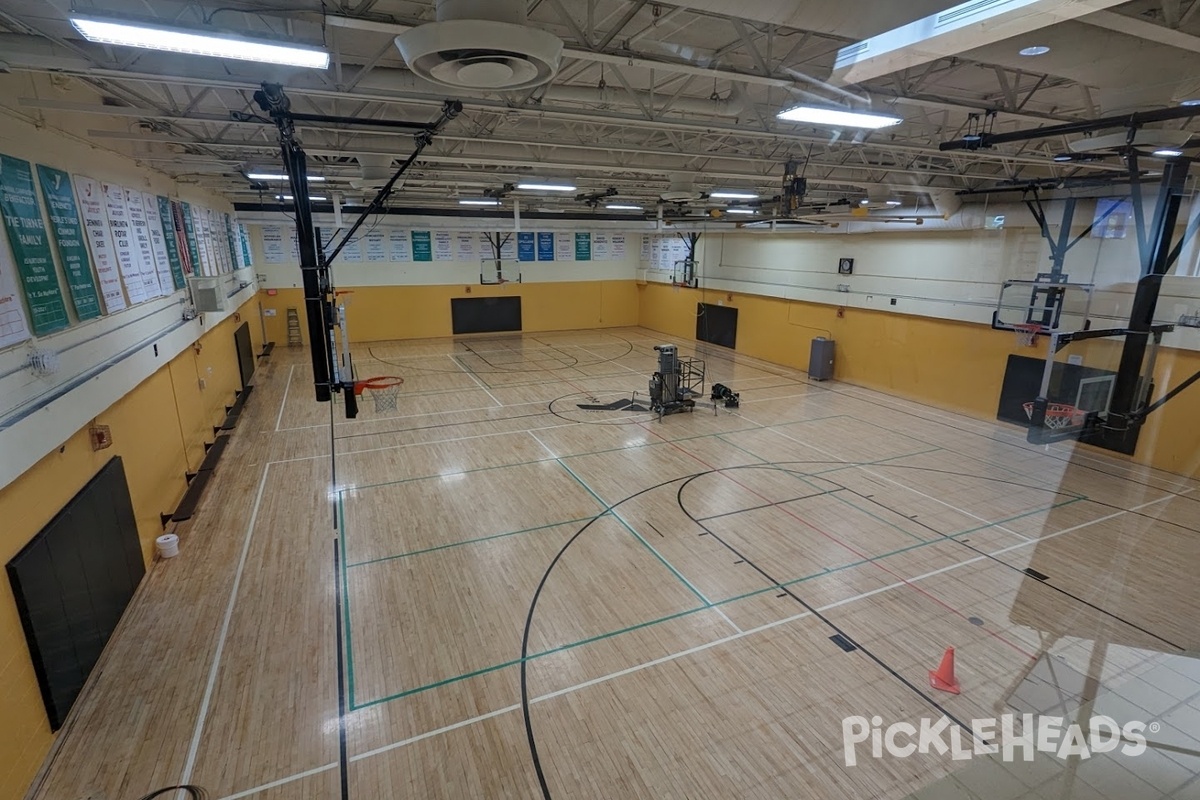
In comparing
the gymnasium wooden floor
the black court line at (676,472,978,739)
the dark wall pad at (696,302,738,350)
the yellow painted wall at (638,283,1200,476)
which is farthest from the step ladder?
the black court line at (676,472,978,739)

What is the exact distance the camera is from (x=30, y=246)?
457 centimetres

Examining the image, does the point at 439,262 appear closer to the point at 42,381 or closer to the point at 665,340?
the point at 665,340

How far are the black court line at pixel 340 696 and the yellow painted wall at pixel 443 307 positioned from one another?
1354 centimetres

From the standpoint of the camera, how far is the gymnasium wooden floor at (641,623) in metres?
3.92

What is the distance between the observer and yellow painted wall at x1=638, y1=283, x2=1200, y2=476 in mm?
9281

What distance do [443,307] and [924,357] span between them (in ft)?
52.1

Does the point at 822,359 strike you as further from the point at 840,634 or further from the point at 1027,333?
the point at 840,634

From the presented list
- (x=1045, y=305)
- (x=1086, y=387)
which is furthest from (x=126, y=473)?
(x=1045, y=305)

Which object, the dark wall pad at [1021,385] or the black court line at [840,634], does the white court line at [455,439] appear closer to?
the black court line at [840,634]

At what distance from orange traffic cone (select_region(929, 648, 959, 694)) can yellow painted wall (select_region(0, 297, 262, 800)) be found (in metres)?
6.55

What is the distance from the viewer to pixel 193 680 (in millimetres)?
4766

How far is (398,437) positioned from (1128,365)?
1084 centimetres

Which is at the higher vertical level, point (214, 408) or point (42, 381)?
point (42, 381)

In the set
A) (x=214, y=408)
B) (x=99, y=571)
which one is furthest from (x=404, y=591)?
(x=214, y=408)
